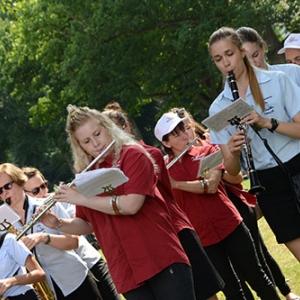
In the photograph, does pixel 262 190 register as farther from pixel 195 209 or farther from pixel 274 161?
pixel 195 209

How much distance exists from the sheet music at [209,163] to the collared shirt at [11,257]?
1.41 meters

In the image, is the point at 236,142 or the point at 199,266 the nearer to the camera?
the point at 236,142

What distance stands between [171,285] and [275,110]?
1266 mm

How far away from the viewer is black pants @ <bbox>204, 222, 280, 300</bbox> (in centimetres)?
606

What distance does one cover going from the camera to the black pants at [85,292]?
20.9 feet

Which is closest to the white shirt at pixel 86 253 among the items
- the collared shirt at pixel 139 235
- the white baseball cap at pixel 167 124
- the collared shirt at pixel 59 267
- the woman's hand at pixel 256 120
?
the collared shirt at pixel 59 267

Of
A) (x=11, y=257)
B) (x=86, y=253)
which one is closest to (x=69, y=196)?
(x=11, y=257)

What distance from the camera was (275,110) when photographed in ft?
16.3

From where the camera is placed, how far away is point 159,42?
31.2m

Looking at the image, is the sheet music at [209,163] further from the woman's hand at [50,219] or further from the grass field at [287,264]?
the grass field at [287,264]

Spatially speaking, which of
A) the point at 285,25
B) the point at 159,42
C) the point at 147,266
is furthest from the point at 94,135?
the point at 159,42

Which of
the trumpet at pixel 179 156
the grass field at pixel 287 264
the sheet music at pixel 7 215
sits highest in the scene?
the sheet music at pixel 7 215

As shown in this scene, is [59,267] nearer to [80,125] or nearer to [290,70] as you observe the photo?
[80,125]

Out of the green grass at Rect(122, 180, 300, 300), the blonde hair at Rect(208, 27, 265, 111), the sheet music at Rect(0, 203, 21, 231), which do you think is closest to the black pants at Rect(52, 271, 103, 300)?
the sheet music at Rect(0, 203, 21, 231)
